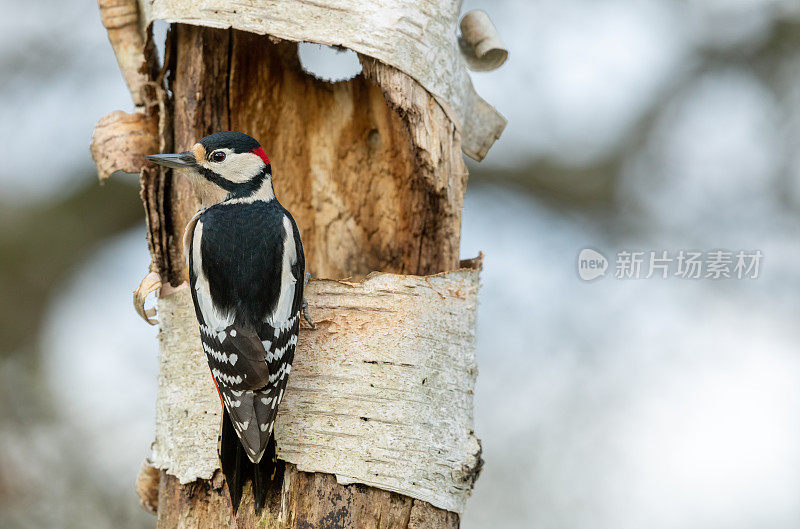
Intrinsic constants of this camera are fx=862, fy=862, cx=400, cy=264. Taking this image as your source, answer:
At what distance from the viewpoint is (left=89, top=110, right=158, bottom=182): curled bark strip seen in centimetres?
292

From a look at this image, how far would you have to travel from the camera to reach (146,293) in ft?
9.01

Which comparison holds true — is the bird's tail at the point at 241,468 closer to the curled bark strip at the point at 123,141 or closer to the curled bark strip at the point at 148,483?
the curled bark strip at the point at 148,483

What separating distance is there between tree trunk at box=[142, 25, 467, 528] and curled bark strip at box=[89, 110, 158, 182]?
A: 97 mm

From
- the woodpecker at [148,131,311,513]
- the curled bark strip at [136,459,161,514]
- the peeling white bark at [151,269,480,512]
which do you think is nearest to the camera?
the woodpecker at [148,131,311,513]

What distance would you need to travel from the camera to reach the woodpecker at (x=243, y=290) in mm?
2375

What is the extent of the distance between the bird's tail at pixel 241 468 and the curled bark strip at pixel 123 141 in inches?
39.1

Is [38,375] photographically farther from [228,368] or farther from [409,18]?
[409,18]

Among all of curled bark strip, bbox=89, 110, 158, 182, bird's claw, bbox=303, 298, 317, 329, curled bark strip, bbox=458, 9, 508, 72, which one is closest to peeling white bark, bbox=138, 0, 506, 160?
curled bark strip, bbox=458, 9, 508, 72

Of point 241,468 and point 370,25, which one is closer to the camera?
point 241,468

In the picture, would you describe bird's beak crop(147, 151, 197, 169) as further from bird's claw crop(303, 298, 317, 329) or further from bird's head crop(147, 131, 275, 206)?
bird's claw crop(303, 298, 317, 329)

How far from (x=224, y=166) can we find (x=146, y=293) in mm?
488

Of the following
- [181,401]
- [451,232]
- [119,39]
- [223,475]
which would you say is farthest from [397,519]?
[119,39]

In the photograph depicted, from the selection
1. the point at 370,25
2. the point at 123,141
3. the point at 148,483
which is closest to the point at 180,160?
the point at 123,141

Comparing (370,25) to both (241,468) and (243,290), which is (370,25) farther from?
(241,468)
